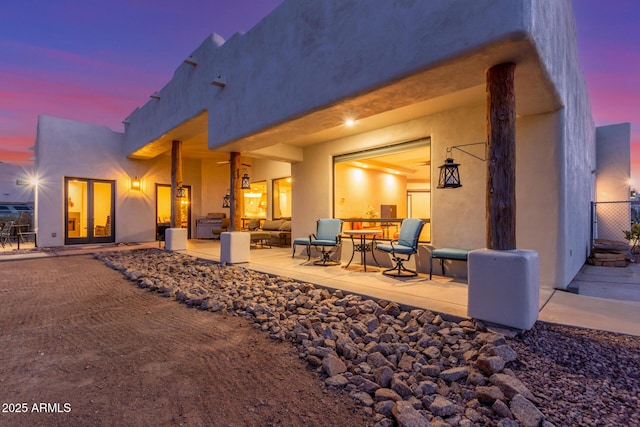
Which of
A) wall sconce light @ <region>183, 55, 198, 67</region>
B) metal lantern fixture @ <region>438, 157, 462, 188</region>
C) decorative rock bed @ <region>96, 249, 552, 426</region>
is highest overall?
wall sconce light @ <region>183, 55, 198, 67</region>

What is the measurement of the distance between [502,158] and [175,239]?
26.9 feet

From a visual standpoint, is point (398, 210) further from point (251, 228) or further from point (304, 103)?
point (304, 103)

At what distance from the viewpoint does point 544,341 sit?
8.17 feet

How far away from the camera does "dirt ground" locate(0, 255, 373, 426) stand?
1.74m

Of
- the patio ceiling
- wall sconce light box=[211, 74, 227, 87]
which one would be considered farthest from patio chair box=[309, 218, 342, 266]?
wall sconce light box=[211, 74, 227, 87]

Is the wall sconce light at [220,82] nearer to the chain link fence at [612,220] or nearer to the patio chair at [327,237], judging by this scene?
the patio chair at [327,237]

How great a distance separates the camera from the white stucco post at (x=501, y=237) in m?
2.67

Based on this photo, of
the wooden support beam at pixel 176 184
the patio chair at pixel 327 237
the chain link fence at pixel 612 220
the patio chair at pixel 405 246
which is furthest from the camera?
the chain link fence at pixel 612 220

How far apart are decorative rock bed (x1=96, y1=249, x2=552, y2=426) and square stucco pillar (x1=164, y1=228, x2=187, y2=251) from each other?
4.22 metres

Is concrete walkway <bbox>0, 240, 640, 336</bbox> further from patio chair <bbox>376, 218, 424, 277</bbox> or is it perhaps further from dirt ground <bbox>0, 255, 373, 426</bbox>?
dirt ground <bbox>0, 255, 373, 426</bbox>

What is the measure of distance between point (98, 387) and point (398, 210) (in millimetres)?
9721

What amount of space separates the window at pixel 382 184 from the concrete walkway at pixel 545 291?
1.51 meters

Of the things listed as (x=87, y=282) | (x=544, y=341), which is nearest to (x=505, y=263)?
(x=544, y=341)

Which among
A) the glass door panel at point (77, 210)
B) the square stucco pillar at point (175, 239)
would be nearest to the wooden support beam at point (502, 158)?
the square stucco pillar at point (175, 239)
